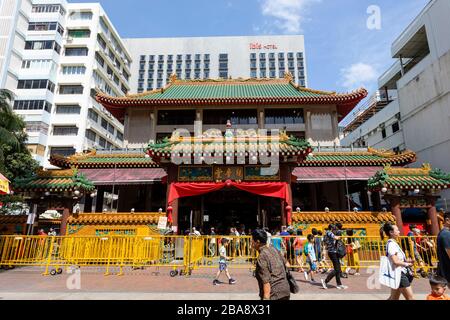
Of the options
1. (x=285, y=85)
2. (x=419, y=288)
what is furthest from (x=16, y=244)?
(x=285, y=85)

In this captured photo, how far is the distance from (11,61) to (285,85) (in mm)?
39355

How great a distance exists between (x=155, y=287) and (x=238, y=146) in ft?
27.0

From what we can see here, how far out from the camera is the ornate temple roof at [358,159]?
1939 cm

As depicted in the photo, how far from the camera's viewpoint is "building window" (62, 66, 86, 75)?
4463 centimetres

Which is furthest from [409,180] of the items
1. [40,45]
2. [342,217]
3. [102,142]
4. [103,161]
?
[40,45]

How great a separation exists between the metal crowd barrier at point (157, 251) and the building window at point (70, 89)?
124 ft

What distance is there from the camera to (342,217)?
1419 cm

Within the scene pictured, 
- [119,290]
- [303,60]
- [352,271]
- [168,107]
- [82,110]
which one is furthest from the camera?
[303,60]

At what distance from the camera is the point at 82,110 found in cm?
4250

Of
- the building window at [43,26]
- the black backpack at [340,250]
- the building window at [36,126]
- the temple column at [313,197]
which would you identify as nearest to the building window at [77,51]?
the building window at [43,26]

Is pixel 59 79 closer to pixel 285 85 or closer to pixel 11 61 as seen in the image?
pixel 11 61

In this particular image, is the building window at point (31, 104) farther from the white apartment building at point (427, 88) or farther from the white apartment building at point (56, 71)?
the white apartment building at point (427, 88)

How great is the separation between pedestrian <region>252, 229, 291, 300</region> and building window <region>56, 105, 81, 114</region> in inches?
1790

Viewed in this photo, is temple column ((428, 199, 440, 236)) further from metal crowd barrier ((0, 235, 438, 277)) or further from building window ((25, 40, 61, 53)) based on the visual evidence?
building window ((25, 40, 61, 53))
